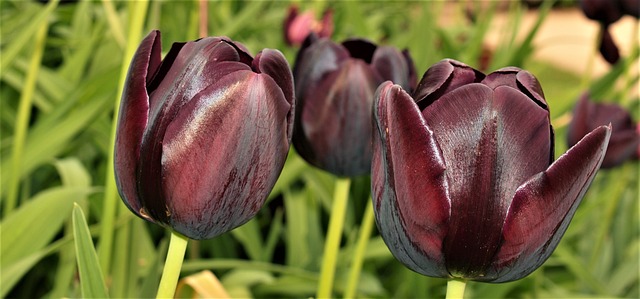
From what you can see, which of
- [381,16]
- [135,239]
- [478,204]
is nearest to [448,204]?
[478,204]

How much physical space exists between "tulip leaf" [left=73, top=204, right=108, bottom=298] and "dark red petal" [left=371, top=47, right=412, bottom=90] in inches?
12.3

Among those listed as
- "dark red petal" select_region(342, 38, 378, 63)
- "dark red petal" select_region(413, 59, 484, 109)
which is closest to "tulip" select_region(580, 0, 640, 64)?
"dark red petal" select_region(342, 38, 378, 63)

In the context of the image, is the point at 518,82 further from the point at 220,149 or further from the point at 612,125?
the point at 612,125

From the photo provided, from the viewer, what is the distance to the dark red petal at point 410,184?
1.45 ft

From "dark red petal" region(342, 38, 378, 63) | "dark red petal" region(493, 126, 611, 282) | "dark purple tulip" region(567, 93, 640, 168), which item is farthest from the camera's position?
"dark purple tulip" region(567, 93, 640, 168)

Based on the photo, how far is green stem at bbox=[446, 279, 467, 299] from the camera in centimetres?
48

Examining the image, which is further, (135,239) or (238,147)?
(135,239)

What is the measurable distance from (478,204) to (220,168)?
0.13m

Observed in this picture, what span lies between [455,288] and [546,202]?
2.9 inches

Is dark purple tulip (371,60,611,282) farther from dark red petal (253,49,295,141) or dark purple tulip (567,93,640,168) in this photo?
dark purple tulip (567,93,640,168)

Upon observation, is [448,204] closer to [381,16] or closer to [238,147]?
[238,147]

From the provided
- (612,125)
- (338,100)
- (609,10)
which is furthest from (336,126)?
(609,10)

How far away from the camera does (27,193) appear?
4.20 ft

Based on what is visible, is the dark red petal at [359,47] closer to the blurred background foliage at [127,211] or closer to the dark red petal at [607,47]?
the blurred background foliage at [127,211]
